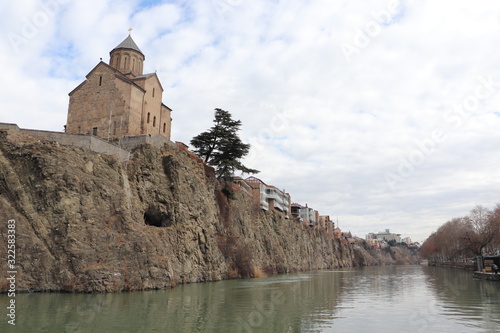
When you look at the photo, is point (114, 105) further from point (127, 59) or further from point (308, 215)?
point (308, 215)

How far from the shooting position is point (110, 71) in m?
40.2

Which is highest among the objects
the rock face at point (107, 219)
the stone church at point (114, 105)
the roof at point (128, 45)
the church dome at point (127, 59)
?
the roof at point (128, 45)

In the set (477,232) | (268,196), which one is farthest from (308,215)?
(477,232)

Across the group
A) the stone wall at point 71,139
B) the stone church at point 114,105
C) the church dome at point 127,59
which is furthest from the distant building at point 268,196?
the stone wall at point 71,139

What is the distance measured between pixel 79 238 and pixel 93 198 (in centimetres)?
314

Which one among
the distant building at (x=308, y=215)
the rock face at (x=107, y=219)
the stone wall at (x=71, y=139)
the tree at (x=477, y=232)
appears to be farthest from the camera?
the distant building at (x=308, y=215)

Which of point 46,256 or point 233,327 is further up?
point 46,256

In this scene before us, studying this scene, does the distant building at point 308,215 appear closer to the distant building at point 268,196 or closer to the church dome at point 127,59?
the distant building at point 268,196

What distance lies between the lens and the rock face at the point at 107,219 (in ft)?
71.4

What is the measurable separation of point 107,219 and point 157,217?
702cm

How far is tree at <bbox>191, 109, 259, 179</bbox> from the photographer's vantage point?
138 ft

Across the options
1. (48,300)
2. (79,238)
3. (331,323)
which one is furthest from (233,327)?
(79,238)

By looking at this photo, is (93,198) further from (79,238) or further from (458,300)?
(458,300)

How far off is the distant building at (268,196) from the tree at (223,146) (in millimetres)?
21096
